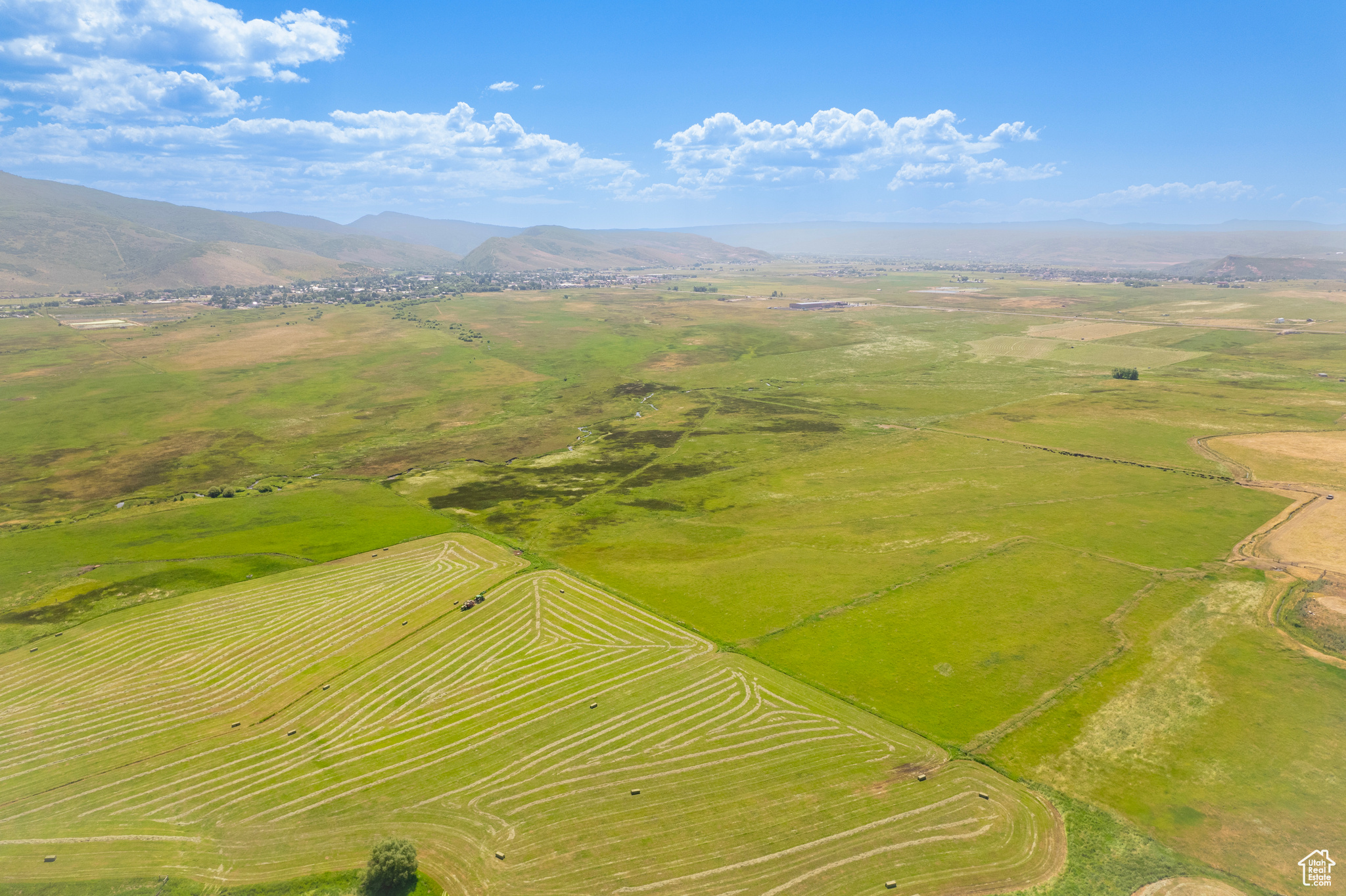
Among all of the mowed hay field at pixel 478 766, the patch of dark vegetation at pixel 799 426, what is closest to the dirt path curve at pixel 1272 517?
the mowed hay field at pixel 478 766

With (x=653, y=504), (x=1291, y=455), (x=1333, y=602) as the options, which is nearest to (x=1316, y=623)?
(x=1333, y=602)

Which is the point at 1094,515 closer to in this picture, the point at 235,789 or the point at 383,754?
the point at 383,754

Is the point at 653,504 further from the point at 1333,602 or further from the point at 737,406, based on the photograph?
the point at 1333,602

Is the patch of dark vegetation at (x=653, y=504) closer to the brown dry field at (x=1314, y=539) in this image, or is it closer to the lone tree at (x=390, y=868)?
the lone tree at (x=390, y=868)

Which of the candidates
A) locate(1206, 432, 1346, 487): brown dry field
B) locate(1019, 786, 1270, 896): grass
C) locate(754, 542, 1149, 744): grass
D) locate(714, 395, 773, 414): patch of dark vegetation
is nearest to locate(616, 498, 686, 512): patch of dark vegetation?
locate(754, 542, 1149, 744): grass

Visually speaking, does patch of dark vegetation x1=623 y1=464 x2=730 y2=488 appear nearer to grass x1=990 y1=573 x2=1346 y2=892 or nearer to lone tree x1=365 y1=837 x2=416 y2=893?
grass x1=990 y1=573 x2=1346 y2=892

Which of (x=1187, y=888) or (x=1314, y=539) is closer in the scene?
(x=1187, y=888)
